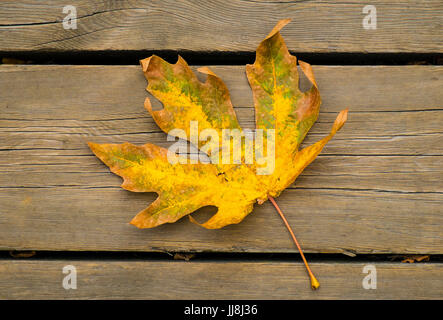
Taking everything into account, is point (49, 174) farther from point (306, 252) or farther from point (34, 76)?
point (306, 252)

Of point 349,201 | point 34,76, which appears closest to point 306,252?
point 349,201

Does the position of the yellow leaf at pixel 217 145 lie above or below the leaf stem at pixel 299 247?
above

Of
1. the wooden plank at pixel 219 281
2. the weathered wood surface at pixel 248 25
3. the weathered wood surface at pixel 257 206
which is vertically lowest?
the wooden plank at pixel 219 281

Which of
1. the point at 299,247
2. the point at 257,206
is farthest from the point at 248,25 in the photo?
the point at 299,247

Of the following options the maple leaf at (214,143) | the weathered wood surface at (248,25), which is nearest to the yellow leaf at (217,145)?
the maple leaf at (214,143)

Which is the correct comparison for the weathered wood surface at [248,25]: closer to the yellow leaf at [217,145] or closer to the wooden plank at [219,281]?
the yellow leaf at [217,145]

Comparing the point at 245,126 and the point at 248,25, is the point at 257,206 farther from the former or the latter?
the point at 248,25
